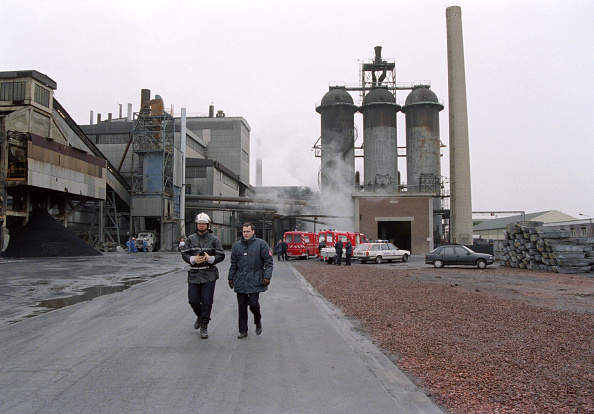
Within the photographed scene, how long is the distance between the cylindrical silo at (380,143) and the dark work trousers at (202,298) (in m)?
44.4

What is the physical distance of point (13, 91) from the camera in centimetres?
3322

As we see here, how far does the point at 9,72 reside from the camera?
3312cm

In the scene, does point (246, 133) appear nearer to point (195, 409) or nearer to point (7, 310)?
point (7, 310)

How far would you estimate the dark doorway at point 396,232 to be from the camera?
162 ft

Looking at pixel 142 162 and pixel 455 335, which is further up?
pixel 142 162

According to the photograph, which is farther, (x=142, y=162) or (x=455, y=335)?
(x=142, y=162)

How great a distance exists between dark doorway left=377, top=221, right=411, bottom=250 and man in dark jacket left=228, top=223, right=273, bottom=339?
138ft

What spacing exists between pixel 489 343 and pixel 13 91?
36867 mm

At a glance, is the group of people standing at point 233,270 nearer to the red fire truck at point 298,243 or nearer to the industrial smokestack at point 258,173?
the red fire truck at point 298,243

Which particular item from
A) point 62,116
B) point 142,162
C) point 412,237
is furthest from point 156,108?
point 412,237

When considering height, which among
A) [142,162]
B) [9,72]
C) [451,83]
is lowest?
[142,162]

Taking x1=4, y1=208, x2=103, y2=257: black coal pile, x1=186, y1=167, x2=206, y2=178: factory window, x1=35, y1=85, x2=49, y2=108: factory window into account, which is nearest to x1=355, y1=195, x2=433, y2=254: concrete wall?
x1=186, y1=167, x2=206, y2=178: factory window

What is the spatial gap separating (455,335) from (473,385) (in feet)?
Result: 8.63

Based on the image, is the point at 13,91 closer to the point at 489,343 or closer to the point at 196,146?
the point at 196,146
